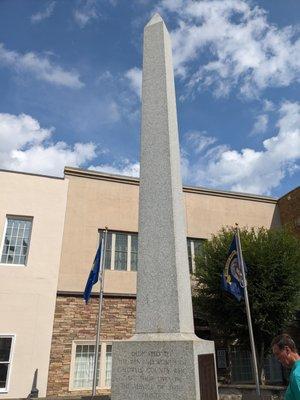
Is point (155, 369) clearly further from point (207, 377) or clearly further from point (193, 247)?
point (193, 247)

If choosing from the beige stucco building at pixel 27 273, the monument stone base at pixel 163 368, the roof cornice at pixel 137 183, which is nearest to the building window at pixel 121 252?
the beige stucco building at pixel 27 273

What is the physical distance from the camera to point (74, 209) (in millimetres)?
15945

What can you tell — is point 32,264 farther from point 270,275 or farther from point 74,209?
point 270,275

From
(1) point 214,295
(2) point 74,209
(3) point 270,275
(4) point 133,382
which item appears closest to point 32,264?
(2) point 74,209

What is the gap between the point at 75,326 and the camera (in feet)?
46.3

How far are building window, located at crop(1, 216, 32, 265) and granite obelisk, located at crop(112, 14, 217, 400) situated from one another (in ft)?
32.5

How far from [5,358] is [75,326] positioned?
2.66 meters

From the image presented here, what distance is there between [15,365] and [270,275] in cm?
1004

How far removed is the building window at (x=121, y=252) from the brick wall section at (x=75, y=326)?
1.40 meters

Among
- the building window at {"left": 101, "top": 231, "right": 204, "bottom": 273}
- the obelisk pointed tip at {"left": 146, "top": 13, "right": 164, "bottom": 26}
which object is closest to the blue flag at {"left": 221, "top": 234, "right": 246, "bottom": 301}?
the building window at {"left": 101, "top": 231, "right": 204, "bottom": 273}

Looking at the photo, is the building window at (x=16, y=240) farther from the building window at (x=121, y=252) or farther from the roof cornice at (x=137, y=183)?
the building window at (x=121, y=252)

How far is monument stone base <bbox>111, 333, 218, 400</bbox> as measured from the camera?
443cm

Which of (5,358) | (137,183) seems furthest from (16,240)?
(137,183)

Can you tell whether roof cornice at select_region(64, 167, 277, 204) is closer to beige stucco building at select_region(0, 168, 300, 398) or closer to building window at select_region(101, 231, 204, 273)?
beige stucco building at select_region(0, 168, 300, 398)
